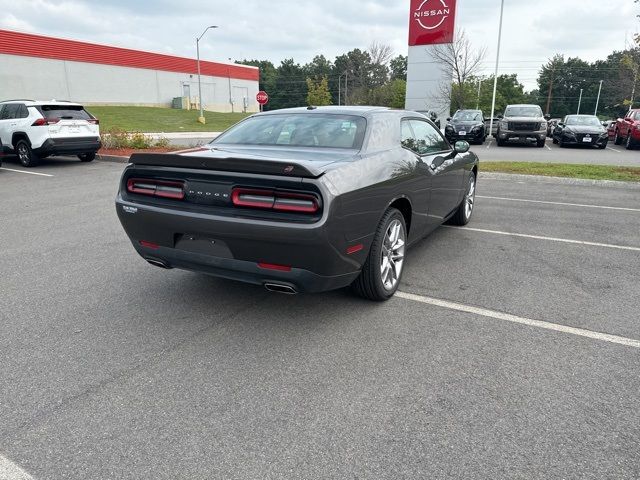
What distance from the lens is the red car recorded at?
19578 millimetres

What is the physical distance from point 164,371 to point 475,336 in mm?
2093

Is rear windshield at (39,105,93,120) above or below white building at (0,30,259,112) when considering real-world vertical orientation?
below

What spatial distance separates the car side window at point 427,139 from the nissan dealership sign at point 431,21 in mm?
26836

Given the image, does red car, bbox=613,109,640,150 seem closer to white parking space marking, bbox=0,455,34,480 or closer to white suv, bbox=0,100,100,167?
white suv, bbox=0,100,100,167

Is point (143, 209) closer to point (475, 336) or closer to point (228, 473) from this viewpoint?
point (228, 473)

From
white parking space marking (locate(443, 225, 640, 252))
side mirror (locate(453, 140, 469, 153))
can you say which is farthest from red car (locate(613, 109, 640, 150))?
side mirror (locate(453, 140, 469, 153))

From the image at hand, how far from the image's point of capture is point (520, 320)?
3568 millimetres

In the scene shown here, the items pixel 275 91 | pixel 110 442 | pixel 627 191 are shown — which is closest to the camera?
pixel 110 442

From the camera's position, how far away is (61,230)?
20.0 feet

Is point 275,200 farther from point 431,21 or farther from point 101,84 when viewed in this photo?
point 101,84

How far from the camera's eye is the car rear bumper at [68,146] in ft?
38.5

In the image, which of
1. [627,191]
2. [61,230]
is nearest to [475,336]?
[61,230]

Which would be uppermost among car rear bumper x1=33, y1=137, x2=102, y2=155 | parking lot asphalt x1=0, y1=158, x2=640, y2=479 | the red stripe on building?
the red stripe on building

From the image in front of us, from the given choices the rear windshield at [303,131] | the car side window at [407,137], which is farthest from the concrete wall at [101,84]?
the car side window at [407,137]
